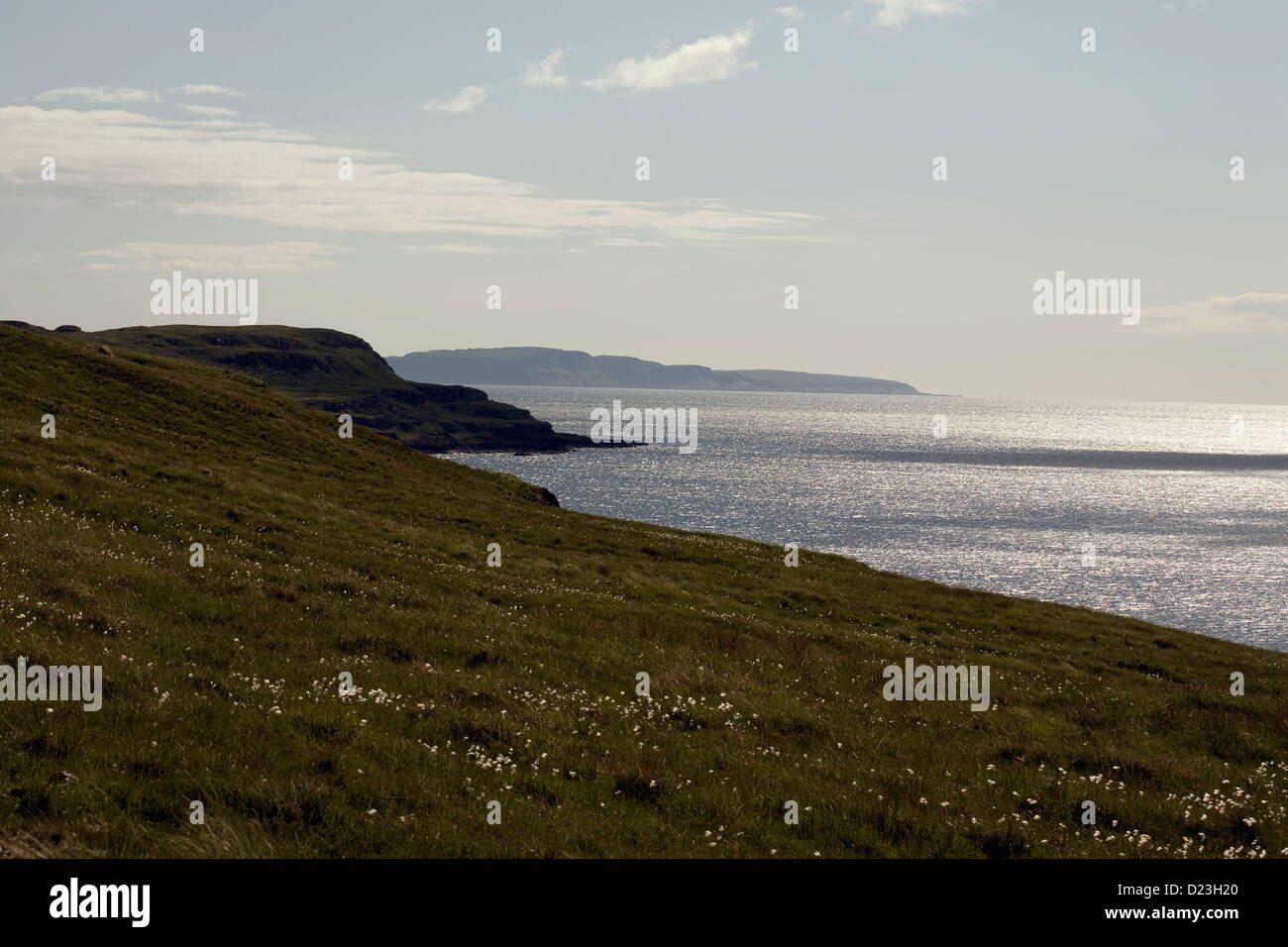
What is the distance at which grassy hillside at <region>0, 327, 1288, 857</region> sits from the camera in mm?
10812

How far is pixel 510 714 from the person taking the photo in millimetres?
15516

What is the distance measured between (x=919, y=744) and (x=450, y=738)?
27.9 feet

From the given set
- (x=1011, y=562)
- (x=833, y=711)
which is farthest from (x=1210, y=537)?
(x=833, y=711)

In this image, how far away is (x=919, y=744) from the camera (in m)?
16.9

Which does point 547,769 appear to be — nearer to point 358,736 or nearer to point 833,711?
point 358,736

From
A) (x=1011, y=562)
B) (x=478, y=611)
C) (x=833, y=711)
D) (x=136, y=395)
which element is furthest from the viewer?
(x=1011, y=562)

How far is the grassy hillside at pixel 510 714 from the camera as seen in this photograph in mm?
10812

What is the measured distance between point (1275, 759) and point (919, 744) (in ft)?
28.6

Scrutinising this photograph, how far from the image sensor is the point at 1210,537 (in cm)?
14225
